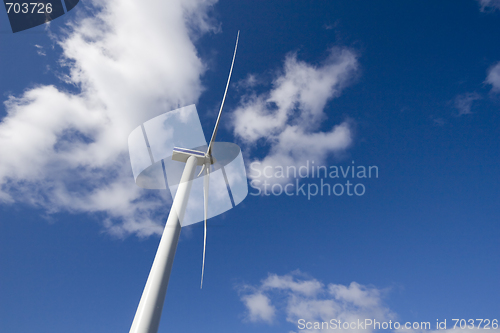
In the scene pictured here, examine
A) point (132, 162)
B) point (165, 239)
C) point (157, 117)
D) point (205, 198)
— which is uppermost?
point (157, 117)

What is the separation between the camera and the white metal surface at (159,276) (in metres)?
13.6

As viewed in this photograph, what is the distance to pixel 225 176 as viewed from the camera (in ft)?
84.3

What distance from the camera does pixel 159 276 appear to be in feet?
49.3

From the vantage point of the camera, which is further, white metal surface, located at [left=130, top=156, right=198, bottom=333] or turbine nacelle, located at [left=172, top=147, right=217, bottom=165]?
turbine nacelle, located at [left=172, top=147, right=217, bottom=165]

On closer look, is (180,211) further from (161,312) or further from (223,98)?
(223,98)

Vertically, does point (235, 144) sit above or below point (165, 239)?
above

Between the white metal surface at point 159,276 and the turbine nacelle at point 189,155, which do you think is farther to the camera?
the turbine nacelle at point 189,155

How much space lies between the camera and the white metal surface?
1358 cm

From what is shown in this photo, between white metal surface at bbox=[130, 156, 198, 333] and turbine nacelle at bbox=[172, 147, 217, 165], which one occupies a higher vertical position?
turbine nacelle at bbox=[172, 147, 217, 165]

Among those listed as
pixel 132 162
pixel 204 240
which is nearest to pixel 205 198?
→ pixel 204 240

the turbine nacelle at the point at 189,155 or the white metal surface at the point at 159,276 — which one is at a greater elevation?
the turbine nacelle at the point at 189,155

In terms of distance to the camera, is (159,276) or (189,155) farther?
(189,155)

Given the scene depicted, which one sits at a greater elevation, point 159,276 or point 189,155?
point 189,155

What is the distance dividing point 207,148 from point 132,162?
6862 mm
